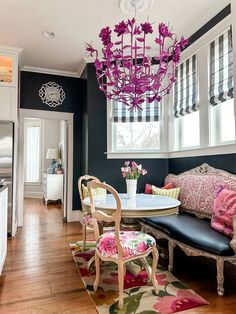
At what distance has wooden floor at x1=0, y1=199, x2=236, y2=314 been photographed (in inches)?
75.8

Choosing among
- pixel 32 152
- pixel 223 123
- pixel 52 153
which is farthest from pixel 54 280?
pixel 32 152

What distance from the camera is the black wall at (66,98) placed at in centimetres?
465

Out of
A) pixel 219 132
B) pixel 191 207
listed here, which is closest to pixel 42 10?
pixel 219 132

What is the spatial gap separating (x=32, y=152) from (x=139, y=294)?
283 inches

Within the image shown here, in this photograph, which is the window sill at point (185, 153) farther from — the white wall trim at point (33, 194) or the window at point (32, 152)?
the window at point (32, 152)

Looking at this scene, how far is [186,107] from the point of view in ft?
12.5

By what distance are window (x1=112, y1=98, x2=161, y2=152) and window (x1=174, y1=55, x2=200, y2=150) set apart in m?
0.36

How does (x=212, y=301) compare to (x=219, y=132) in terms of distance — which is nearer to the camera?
(x=212, y=301)

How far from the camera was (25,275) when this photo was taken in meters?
2.46

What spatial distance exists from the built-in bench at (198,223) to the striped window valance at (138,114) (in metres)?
1.18

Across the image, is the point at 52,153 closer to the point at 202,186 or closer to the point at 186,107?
the point at 186,107

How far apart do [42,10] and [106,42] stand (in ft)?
5.07

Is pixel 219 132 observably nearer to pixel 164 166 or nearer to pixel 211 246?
pixel 164 166

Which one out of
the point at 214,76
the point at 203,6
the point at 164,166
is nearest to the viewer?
the point at 203,6
